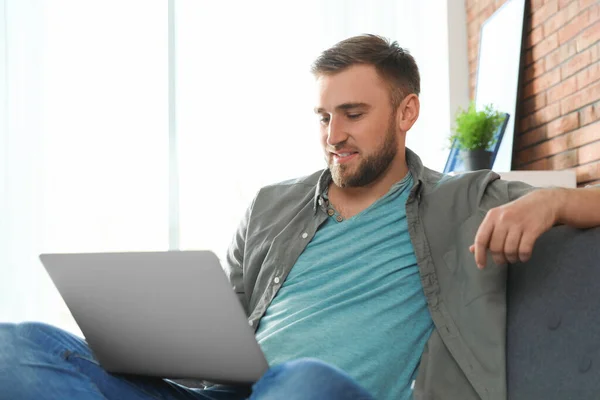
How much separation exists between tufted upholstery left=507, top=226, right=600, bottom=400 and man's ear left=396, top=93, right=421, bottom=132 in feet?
1.99

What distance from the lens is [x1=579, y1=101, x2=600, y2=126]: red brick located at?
101 inches

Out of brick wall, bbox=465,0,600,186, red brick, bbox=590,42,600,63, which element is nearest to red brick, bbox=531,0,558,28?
brick wall, bbox=465,0,600,186

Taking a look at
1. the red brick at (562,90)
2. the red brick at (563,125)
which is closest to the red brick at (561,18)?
the red brick at (562,90)

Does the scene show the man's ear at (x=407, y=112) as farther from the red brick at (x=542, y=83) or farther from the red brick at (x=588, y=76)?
the red brick at (x=542, y=83)

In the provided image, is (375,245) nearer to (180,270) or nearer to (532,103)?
(180,270)

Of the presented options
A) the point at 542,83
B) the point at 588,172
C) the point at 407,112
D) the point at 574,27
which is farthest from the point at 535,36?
the point at 407,112

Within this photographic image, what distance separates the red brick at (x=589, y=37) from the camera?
8.37 feet

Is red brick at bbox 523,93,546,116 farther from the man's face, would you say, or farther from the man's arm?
the man's arm

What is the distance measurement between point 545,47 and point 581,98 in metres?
0.39

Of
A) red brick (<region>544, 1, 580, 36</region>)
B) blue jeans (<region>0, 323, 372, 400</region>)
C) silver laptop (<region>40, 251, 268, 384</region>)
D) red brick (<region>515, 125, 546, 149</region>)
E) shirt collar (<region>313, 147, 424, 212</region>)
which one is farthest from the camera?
red brick (<region>515, 125, 546, 149</region>)

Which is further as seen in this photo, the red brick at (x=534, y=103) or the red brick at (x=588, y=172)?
the red brick at (x=534, y=103)

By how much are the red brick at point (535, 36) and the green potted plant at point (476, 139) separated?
366mm

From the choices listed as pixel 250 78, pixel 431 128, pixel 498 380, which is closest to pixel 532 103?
pixel 431 128

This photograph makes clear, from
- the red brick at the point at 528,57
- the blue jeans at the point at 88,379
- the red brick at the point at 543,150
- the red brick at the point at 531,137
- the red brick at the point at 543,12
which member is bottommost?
the blue jeans at the point at 88,379
